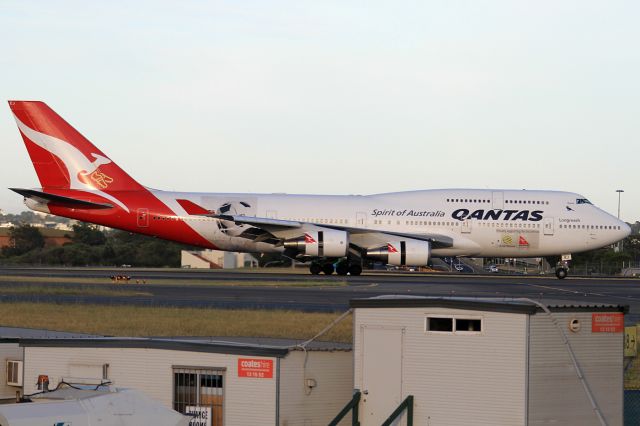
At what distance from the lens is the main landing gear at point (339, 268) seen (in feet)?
174

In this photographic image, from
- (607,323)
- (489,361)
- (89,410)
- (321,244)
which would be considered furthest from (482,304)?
(321,244)

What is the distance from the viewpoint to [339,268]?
53281mm

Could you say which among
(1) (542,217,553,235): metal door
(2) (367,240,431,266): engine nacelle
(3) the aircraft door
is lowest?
(2) (367,240,431,266): engine nacelle

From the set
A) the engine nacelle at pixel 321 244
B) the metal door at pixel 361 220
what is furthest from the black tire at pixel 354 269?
the engine nacelle at pixel 321 244

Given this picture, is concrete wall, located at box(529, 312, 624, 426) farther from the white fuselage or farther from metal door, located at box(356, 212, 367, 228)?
metal door, located at box(356, 212, 367, 228)

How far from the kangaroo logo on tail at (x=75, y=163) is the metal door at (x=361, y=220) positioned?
1209 centimetres

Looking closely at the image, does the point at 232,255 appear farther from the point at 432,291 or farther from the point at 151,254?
the point at 432,291

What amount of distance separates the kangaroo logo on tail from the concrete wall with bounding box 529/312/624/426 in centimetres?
3898

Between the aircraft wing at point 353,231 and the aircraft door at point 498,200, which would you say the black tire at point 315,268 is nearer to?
the aircraft wing at point 353,231

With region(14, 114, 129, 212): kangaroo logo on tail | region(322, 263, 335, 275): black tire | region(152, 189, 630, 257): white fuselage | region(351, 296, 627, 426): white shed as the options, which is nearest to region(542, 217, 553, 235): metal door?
region(152, 189, 630, 257): white fuselage

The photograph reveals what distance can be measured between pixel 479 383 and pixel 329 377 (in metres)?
3.34

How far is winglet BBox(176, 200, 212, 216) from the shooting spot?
52.4 metres

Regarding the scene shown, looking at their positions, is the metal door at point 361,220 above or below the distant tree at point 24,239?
above

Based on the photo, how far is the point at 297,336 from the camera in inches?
972
